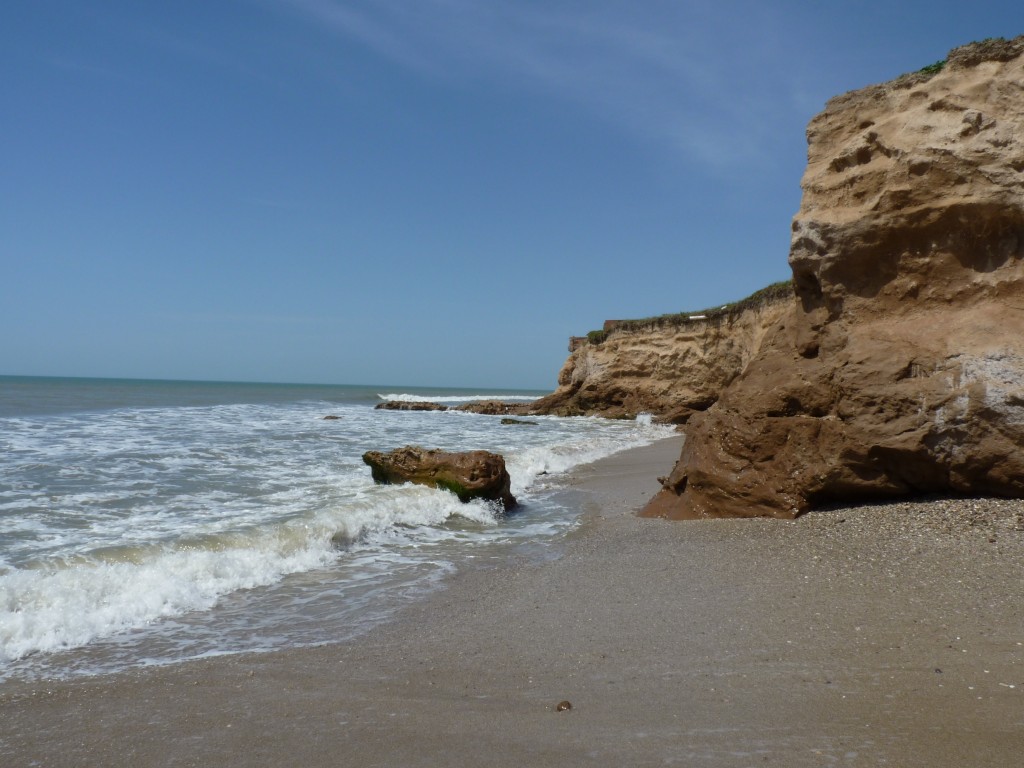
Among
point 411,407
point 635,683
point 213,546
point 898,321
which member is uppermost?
point 898,321

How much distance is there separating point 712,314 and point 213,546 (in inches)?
1252

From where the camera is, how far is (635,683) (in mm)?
3590

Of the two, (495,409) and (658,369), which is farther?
(495,409)

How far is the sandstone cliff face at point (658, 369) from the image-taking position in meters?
34.6

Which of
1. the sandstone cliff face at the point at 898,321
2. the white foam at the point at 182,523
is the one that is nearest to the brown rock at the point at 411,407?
the white foam at the point at 182,523

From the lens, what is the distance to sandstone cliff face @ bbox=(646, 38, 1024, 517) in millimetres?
6488

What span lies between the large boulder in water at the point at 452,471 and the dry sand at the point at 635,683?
392 centimetres

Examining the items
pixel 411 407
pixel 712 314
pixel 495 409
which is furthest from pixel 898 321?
pixel 411 407

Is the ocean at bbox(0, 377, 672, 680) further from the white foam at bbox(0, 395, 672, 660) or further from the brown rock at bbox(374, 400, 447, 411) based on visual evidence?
the brown rock at bbox(374, 400, 447, 411)

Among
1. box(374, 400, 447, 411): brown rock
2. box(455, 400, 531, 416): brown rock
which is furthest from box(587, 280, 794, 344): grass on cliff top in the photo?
box(374, 400, 447, 411): brown rock

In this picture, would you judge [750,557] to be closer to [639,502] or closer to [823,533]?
[823,533]

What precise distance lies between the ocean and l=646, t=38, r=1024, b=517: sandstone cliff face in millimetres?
2551

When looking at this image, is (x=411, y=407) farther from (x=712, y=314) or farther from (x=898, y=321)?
(x=898, y=321)

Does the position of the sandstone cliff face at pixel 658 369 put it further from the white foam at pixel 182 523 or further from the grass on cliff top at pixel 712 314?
the white foam at pixel 182 523
